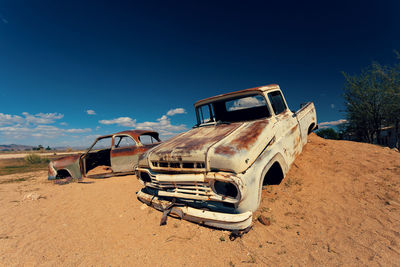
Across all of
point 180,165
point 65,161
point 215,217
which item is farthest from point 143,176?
point 65,161

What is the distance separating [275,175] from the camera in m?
3.05

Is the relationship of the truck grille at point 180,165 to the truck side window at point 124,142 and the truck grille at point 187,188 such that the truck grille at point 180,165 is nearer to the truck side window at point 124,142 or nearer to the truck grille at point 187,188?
the truck grille at point 187,188

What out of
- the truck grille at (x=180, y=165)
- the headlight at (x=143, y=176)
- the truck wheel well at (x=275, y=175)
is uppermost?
the truck grille at (x=180, y=165)

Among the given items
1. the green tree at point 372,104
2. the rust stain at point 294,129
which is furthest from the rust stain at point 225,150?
the green tree at point 372,104

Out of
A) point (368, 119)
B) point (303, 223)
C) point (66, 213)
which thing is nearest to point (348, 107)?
point (368, 119)

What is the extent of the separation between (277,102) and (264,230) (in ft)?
8.60

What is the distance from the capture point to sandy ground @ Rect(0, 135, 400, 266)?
1967 millimetres

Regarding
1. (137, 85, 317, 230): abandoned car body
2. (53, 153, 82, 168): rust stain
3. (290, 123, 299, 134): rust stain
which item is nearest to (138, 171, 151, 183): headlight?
(137, 85, 317, 230): abandoned car body

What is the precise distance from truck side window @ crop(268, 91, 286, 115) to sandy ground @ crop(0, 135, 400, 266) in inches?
49.8

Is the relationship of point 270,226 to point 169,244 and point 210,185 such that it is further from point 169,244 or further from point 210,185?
point 169,244

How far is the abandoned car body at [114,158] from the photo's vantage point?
5.83 m

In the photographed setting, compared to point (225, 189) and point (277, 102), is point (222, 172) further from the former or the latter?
point (277, 102)

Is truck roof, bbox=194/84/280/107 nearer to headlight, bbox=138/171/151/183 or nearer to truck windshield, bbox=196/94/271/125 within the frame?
truck windshield, bbox=196/94/271/125

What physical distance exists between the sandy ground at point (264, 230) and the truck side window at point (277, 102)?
1.26m
